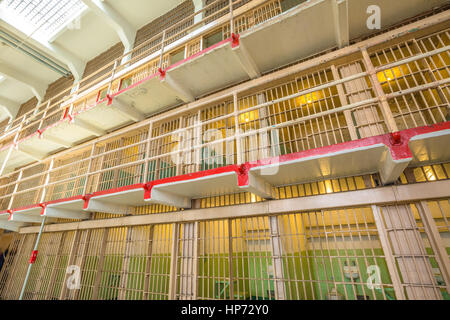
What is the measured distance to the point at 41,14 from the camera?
8031 mm

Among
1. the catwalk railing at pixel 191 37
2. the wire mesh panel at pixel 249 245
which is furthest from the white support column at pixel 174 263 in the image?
the catwalk railing at pixel 191 37

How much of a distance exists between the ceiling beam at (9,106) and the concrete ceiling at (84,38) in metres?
0.96

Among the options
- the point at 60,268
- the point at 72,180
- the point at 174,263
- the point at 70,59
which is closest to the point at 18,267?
the point at 60,268

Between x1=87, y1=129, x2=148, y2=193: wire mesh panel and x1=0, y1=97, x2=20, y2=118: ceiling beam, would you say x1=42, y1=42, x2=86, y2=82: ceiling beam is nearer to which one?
x1=87, y1=129, x2=148, y2=193: wire mesh panel

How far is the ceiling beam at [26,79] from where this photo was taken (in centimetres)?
930

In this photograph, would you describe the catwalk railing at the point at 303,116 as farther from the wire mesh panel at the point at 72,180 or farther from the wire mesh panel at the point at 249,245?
the wire mesh panel at the point at 249,245

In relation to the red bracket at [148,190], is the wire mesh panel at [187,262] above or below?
below

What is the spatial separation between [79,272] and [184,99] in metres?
5.66

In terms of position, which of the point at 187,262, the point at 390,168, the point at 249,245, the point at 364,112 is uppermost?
the point at 364,112

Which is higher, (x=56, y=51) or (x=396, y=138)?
(x=56, y=51)

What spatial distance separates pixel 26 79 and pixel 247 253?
13228 millimetres

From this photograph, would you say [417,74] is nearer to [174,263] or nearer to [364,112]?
[364,112]

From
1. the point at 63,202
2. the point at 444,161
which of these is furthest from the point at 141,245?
the point at 444,161
